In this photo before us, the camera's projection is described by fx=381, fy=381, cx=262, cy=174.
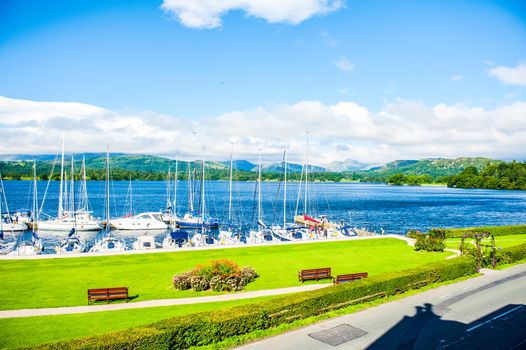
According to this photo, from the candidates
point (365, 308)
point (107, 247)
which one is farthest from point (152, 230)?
point (365, 308)

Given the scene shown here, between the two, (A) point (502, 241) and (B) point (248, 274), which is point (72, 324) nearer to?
(B) point (248, 274)

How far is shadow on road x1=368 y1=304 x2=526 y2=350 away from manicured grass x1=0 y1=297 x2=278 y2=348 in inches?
341

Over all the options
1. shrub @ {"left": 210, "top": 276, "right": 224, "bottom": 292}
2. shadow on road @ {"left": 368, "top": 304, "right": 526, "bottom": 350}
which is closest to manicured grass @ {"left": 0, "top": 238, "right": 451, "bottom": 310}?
shrub @ {"left": 210, "top": 276, "right": 224, "bottom": 292}

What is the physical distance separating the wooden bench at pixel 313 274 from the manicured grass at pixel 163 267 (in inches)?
25.6

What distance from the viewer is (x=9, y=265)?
2769 cm

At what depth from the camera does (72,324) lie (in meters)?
16.2

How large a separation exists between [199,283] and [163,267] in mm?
7580

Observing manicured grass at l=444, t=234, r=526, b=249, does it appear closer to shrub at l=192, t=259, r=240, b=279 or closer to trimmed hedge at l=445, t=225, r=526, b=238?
trimmed hedge at l=445, t=225, r=526, b=238

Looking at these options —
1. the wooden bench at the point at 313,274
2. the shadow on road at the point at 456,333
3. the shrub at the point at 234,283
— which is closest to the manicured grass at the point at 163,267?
the wooden bench at the point at 313,274

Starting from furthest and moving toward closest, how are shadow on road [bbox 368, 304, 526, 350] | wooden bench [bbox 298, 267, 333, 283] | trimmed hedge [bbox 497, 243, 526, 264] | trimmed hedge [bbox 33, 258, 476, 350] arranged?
trimmed hedge [bbox 497, 243, 526, 264]
wooden bench [bbox 298, 267, 333, 283]
shadow on road [bbox 368, 304, 526, 350]
trimmed hedge [bbox 33, 258, 476, 350]

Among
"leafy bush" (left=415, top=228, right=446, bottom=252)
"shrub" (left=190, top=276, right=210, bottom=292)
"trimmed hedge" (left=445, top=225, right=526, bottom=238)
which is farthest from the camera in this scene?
"trimmed hedge" (left=445, top=225, right=526, bottom=238)

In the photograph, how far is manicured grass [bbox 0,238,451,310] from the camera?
21266 millimetres

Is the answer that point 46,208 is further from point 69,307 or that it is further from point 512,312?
point 512,312

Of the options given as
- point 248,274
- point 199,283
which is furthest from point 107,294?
point 248,274
